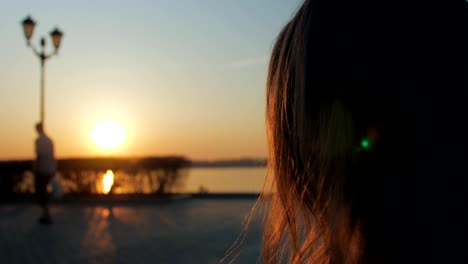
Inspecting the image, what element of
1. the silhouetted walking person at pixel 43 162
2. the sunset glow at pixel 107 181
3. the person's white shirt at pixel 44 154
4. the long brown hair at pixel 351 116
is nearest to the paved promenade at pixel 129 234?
the silhouetted walking person at pixel 43 162

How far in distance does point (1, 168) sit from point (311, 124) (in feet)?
72.0

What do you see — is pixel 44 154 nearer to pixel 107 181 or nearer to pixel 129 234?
pixel 129 234

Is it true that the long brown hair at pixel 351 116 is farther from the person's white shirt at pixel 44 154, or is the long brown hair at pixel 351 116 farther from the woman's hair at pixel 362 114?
the person's white shirt at pixel 44 154

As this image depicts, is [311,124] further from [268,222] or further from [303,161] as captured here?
[268,222]

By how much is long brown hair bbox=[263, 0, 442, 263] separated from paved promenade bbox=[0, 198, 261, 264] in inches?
280

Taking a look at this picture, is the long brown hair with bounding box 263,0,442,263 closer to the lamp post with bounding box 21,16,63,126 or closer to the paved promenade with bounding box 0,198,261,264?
A: the paved promenade with bounding box 0,198,261,264

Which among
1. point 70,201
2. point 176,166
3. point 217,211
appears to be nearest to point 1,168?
point 70,201

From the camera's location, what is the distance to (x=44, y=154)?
43.5ft

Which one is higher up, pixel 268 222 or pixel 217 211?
pixel 268 222

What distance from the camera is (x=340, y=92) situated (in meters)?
0.73

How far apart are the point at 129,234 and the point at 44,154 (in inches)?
122

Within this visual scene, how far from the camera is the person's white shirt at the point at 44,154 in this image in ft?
43.3

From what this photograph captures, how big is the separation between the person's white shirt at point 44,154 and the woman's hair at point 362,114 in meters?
13.1

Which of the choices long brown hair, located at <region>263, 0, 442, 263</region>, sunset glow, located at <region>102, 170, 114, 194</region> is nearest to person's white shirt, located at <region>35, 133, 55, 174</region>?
sunset glow, located at <region>102, 170, 114, 194</region>
